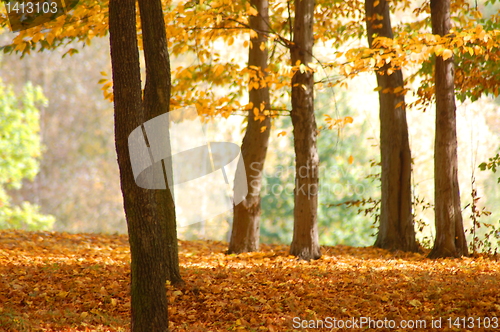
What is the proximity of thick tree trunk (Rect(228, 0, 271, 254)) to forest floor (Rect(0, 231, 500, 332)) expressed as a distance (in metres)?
0.90

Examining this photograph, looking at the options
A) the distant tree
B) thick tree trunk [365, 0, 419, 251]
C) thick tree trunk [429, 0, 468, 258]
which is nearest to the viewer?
thick tree trunk [429, 0, 468, 258]

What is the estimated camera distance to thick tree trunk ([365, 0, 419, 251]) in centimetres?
908

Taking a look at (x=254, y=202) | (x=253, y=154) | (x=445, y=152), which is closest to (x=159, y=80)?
(x=253, y=154)

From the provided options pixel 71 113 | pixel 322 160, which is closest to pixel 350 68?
pixel 322 160

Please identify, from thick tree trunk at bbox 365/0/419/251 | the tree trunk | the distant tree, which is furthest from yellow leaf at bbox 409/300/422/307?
the distant tree

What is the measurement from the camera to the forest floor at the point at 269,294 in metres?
4.43

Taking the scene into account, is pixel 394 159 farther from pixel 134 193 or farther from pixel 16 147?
pixel 16 147

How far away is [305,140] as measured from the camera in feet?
24.8

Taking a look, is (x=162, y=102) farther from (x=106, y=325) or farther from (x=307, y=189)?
(x=307, y=189)

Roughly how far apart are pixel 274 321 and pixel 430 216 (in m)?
22.6

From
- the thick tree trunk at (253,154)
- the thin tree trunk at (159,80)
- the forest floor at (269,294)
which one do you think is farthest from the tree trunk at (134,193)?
the thick tree trunk at (253,154)

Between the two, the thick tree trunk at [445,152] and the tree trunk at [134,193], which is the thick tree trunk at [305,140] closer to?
the thick tree trunk at [445,152]

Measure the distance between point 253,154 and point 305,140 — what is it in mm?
1240

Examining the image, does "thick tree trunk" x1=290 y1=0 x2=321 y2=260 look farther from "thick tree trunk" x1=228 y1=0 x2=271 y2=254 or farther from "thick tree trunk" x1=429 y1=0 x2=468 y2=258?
"thick tree trunk" x1=429 y1=0 x2=468 y2=258
